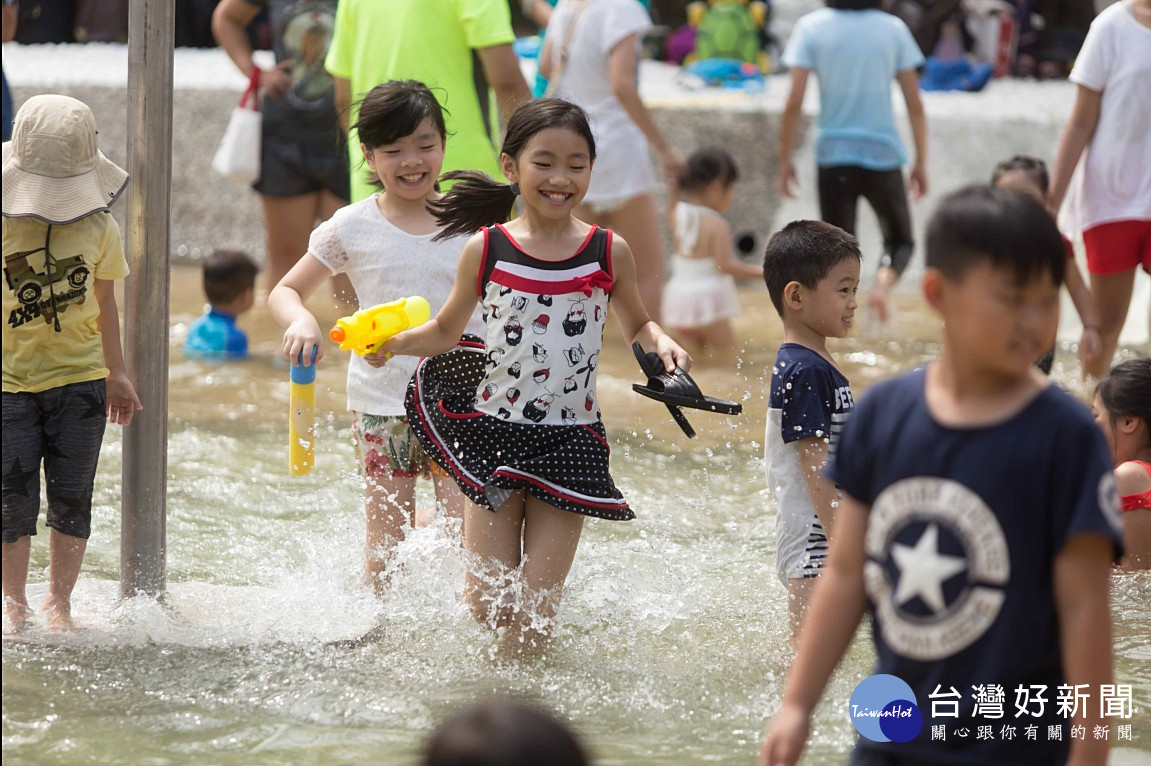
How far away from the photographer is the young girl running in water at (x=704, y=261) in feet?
24.2

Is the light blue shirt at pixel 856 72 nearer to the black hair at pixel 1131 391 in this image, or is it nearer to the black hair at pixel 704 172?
the black hair at pixel 704 172

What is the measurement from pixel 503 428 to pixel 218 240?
6614 millimetres

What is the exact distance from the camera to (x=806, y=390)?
3514 millimetres

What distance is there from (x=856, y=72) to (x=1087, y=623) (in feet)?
17.7

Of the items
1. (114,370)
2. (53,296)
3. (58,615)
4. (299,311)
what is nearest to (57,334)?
(53,296)

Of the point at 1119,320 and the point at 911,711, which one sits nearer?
the point at 911,711

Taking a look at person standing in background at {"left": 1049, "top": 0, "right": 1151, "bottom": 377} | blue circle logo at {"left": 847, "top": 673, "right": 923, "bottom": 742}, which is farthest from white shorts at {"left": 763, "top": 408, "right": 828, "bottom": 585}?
person standing in background at {"left": 1049, "top": 0, "right": 1151, "bottom": 377}

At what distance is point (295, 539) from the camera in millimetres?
5070

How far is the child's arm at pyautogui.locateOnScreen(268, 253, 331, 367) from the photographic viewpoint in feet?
12.2

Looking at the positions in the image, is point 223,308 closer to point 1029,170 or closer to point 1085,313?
point 1029,170

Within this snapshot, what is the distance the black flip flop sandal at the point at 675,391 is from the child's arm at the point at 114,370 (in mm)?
1314

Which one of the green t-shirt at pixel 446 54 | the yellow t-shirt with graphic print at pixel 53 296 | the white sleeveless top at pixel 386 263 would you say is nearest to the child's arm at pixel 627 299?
the white sleeveless top at pixel 386 263

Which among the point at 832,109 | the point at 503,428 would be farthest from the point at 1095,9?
the point at 503,428

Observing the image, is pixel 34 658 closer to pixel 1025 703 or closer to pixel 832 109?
pixel 1025 703
